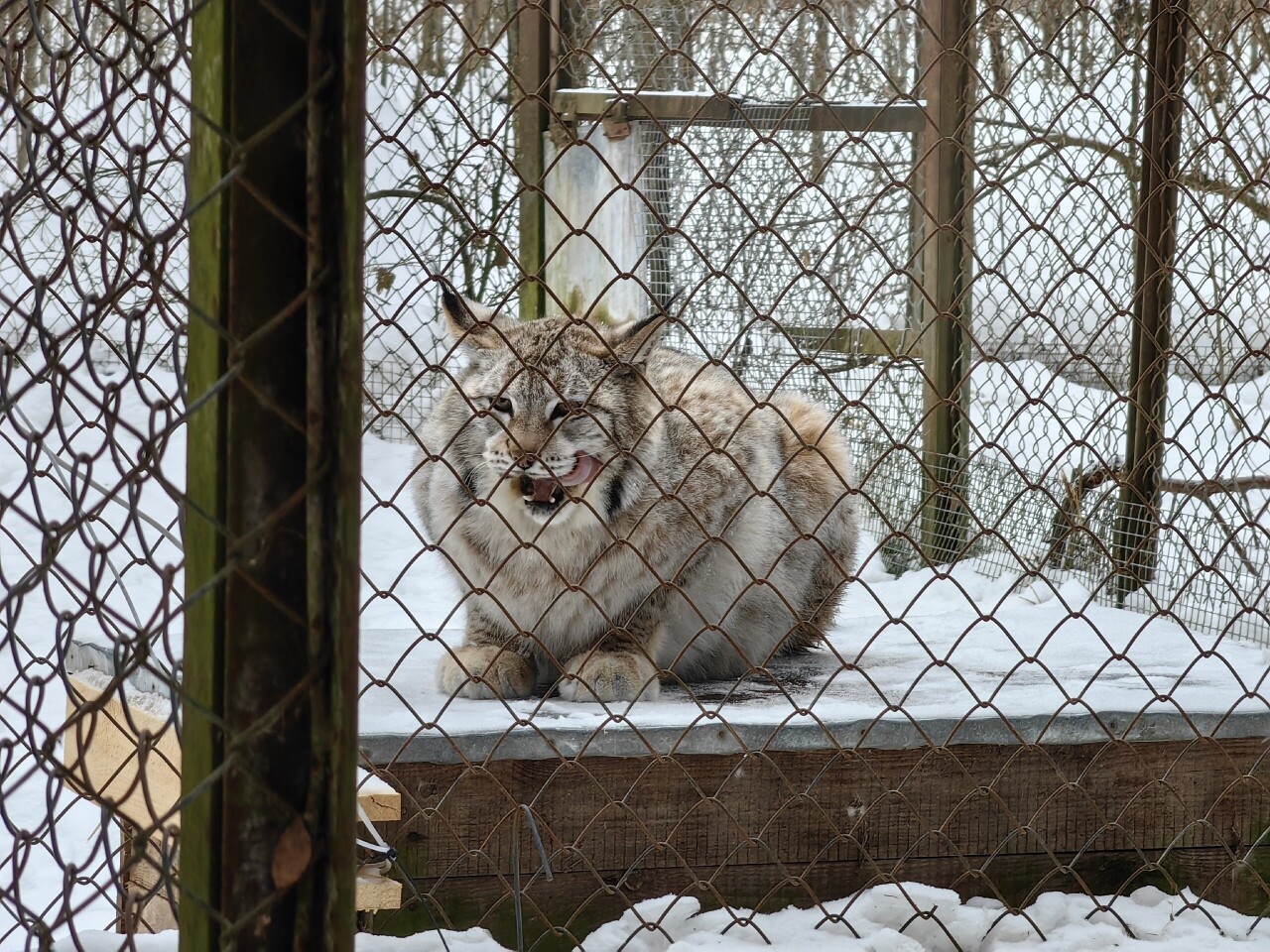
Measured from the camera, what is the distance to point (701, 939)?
2.64 metres

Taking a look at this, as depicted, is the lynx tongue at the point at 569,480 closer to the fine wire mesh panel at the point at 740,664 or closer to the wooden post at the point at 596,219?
the fine wire mesh panel at the point at 740,664

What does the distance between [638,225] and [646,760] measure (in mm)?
3207

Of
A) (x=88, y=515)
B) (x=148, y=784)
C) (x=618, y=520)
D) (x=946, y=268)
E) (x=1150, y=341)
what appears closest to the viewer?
(x=88, y=515)

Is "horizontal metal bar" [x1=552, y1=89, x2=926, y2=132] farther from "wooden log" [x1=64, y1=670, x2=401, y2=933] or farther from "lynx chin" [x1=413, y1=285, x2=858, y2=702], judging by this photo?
"wooden log" [x1=64, y1=670, x2=401, y2=933]

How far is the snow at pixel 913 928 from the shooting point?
2617 millimetres

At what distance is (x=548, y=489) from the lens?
3.15 metres

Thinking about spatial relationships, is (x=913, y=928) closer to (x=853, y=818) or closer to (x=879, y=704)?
(x=853, y=818)

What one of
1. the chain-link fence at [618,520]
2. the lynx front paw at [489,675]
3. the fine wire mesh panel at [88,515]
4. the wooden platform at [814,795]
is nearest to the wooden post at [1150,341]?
the chain-link fence at [618,520]

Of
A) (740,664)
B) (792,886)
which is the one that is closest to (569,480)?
(740,664)

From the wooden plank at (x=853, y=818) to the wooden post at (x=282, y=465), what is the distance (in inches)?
42.2

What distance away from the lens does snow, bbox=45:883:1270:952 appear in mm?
2617

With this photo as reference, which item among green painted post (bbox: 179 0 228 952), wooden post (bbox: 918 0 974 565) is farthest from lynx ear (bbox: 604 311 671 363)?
wooden post (bbox: 918 0 974 565)

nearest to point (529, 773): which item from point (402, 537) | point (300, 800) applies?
point (300, 800)

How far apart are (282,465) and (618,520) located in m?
1.87
